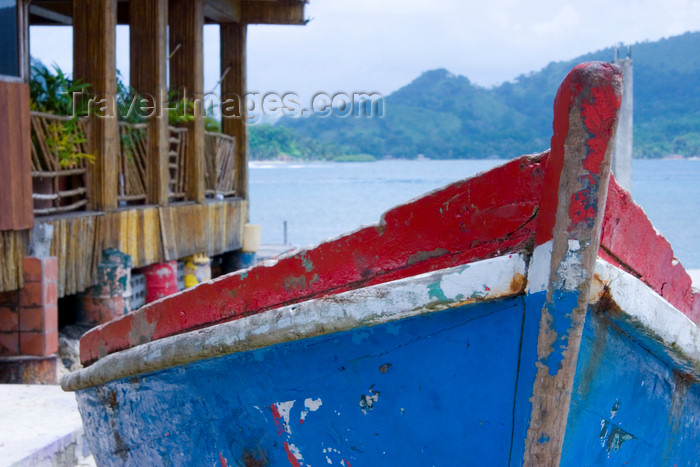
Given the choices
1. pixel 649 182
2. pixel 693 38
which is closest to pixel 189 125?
pixel 693 38

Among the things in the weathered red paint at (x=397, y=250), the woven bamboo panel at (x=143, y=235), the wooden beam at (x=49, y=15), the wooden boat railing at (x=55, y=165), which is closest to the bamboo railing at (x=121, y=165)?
the wooden boat railing at (x=55, y=165)

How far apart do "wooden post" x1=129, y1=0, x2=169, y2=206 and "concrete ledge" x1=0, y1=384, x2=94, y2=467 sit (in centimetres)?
396

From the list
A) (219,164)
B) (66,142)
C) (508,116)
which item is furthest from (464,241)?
(508,116)

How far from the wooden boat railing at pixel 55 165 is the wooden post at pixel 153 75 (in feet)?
4.50

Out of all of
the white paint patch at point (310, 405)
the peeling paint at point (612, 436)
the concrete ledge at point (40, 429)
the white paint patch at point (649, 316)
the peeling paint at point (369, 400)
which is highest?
the white paint patch at point (649, 316)

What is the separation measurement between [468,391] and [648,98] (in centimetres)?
7920

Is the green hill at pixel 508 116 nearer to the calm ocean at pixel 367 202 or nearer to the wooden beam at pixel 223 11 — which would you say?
the calm ocean at pixel 367 202

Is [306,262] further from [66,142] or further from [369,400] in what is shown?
[66,142]

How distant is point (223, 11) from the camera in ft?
37.3

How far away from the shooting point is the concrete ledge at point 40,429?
4.38 meters

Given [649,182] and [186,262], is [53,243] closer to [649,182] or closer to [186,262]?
[186,262]

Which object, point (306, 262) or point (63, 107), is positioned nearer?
point (306, 262)

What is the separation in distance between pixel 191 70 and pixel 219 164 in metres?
1.64

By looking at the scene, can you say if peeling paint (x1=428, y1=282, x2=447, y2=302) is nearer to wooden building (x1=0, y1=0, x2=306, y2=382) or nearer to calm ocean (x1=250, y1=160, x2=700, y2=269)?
wooden building (x1=0, y1=0, x2=306, y2=382)
